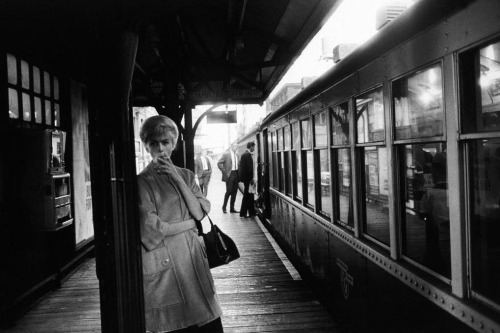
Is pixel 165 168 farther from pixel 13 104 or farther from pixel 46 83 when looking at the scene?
pixel 46 83

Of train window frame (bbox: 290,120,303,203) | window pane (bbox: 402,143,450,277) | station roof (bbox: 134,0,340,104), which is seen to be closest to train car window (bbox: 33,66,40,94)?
station roof (bbox: 134,0,340,104)

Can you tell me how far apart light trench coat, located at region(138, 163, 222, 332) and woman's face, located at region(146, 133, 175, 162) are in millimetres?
74

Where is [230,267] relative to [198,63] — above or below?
below

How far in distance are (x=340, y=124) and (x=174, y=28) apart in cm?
199

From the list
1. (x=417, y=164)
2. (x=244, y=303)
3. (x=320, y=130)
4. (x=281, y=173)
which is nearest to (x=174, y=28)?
(x=320, y=130)

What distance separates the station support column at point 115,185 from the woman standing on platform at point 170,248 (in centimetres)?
14

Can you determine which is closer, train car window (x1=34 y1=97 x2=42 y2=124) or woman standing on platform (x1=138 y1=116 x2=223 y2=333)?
woman standing on platform (x1=138 y1=116 x2=223 y2=333)

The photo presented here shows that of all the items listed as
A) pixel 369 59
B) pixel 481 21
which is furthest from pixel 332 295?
pixel 481 21

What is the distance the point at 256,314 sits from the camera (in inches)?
164

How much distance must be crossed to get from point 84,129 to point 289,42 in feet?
11.5

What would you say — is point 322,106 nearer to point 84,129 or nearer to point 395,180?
point 395,180

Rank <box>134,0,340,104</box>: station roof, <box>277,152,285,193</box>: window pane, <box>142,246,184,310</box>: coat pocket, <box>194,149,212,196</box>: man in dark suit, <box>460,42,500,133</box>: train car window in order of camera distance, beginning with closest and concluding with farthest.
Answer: <box>460,42,500,133</box>: train car window → <box>142,246,184,310</box>: coat pocket → <box>134,0,340,104</box>: station roof → <box>277,152,285,193</box>: window pane → <box>194,149,212,196</box>: man in dark suit

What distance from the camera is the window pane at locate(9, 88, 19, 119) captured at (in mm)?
4285

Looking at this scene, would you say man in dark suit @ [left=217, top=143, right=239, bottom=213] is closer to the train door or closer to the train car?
the train door
